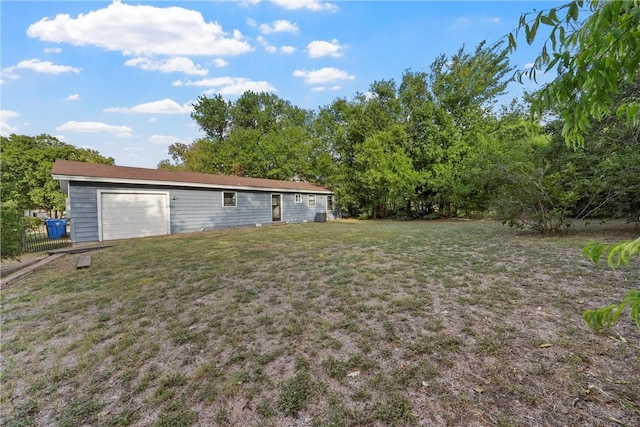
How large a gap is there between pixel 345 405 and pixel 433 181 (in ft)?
53.5

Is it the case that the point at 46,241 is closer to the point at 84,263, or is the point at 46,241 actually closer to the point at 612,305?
the point at 84,263

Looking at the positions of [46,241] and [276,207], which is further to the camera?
[276,207]

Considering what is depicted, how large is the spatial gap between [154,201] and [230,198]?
3.35 metres

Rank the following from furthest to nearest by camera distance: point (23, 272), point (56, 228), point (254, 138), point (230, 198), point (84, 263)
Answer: point (254, 138) → point (230, 198) → point (56, 228) → point (84, 263) → point (23, 272)

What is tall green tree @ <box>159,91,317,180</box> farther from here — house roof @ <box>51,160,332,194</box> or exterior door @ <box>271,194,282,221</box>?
house roof @ <box>51,160,332,194</box>

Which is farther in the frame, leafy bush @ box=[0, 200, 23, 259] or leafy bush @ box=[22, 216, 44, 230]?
leafy bush @ box=[22, 216, 44, 230]

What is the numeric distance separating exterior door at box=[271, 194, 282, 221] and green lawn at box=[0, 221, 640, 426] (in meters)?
10.5

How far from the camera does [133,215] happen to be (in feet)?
32.2

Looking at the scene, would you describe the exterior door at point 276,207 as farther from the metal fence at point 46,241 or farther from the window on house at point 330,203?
the metal fence at point 46,241

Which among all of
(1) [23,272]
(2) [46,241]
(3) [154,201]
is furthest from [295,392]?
(2) [46,241]

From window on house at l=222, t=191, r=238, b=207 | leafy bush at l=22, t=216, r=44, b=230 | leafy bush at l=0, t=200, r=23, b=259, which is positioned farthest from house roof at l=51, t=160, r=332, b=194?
leafy bush at l=0, t=200, r=23, b=259

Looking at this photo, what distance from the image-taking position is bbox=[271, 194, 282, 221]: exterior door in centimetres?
1524

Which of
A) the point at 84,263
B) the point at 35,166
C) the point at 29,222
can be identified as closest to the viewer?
A: the point at 84,263

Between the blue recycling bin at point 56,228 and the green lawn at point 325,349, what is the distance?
8.25 meters
